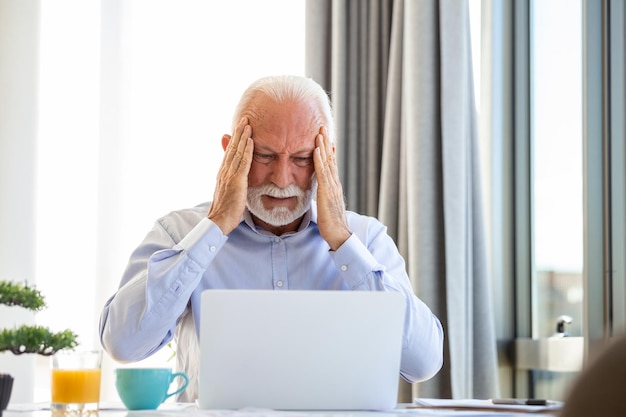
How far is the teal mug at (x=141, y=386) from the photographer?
1.48 metres

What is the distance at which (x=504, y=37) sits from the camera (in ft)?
11.2

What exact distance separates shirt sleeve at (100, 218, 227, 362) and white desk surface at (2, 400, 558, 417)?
37 cm

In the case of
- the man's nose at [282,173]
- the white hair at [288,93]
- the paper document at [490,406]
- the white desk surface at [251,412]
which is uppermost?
the white hair at [288,93]

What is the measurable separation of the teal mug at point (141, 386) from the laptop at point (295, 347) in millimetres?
108

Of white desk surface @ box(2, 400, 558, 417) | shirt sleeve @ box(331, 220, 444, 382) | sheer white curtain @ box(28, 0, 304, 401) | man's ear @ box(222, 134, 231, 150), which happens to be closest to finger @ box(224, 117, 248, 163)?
man's ear @ box(222, 134, 231, 150)

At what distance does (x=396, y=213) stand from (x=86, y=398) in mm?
2077

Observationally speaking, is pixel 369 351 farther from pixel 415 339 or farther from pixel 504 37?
pixel 504 37

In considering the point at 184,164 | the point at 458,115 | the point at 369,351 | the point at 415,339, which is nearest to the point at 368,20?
the point at 458,115

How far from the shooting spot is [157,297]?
6.38 ft

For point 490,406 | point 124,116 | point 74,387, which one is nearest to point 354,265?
point 490,406

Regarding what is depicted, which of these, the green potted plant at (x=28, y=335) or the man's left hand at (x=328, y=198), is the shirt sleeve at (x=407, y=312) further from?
the green potted plant at (x=28, y=335)

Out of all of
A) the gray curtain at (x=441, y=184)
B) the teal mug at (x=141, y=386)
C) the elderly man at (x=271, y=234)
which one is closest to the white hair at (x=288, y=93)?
the elderly man at (x=271, y=234)

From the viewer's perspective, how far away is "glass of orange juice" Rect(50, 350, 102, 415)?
132 cm

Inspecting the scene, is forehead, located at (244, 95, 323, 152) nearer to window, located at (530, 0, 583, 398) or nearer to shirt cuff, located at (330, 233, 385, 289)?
shirt cuff, located at (330, 233, 385, 289)
